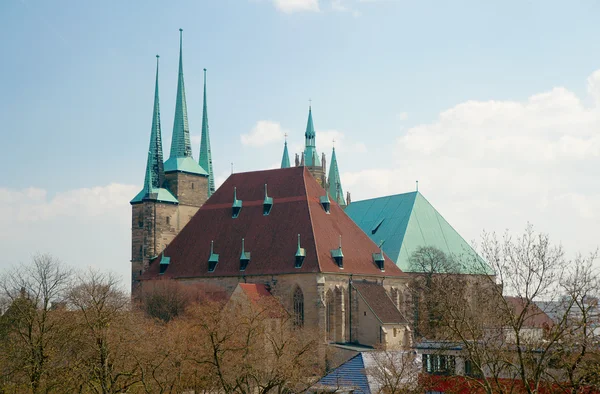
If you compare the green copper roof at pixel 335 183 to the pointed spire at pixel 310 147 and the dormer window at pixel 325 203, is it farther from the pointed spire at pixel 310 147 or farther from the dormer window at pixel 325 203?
the dormer window at pixel 325 203

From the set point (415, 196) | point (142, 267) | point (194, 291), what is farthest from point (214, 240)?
point (415, 196)

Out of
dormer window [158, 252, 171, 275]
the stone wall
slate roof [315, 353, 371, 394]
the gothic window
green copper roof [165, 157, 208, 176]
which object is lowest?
slate roof [315, 353, 371, 394]

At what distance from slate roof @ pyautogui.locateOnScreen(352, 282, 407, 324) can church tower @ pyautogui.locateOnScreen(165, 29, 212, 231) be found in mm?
20192

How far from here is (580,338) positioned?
21547mm

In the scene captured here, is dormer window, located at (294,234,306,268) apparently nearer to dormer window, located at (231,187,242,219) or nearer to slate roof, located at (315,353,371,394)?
dormer window, located at (231,187,242,219)

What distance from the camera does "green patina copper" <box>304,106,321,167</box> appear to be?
105 m

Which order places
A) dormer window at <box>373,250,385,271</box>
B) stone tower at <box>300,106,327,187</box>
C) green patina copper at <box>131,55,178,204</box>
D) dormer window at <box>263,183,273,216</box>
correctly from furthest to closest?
1. stone tower at <box>300,106,327,187</box>
2. green patina copper at <box>131,55,178,204</box>
3. dormer window at <box>263,183,273,216</box>
4. dormer window at <box>373,250,385,271</box>

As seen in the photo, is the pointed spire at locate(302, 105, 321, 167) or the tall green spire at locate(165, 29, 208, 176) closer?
the tall green spire at locate(165, 29, 208, 176)

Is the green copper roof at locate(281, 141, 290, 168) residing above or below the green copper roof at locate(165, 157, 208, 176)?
above

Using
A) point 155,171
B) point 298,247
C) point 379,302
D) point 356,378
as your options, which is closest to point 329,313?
point 379,302

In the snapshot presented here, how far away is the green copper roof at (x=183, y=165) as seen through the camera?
7162 cm

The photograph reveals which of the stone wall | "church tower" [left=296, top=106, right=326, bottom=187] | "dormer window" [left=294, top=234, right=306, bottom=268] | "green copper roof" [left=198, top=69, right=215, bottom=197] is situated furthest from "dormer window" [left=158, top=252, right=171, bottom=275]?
"church tower" [left=296, top=106, right=326, bottom=187]

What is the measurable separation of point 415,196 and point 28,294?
35.7m

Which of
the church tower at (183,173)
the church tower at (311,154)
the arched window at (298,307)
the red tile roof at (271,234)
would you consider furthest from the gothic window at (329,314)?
the church tower at (311,154)
